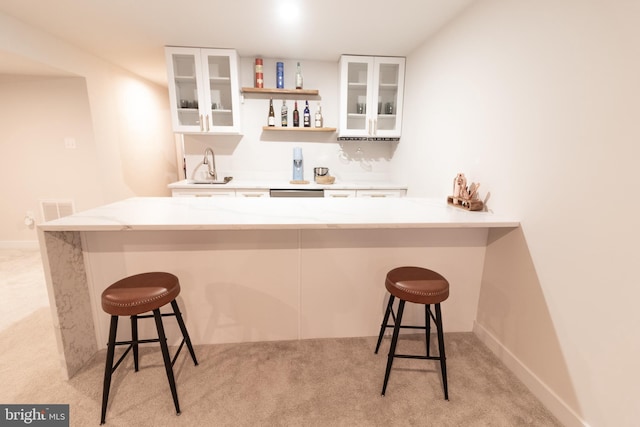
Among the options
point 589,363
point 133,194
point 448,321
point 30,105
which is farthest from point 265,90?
point 589,363

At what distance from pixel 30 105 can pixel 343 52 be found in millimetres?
3545

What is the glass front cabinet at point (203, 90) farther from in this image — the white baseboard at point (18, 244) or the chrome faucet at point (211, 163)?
the white baseboard at point (18, 244)

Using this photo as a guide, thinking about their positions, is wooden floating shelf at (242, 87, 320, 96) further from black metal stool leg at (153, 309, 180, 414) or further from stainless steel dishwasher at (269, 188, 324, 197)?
black metal stool leg at (153, 309, 180, 414)

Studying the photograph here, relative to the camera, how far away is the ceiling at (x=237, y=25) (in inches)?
87.5

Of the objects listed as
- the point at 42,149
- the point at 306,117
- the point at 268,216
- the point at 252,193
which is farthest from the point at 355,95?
the point at 42,149

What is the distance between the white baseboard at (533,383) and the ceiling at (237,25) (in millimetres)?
2344

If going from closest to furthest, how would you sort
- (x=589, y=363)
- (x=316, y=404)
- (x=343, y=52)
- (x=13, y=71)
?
(x=589, y=363), (x=316, y=404), (x=13, y=71), (x=343, y=52)

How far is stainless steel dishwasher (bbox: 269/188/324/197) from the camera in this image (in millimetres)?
3422

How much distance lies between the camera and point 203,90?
3281mm

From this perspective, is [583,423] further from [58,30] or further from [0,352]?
[58,30]

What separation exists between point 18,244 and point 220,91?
3.14 metres

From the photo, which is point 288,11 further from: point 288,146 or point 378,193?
point 378,193

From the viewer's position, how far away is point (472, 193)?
1989 millimetres

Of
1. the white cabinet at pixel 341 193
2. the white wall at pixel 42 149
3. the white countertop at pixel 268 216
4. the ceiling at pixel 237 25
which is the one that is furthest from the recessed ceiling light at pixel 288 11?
the white wall at pixel 42 149
